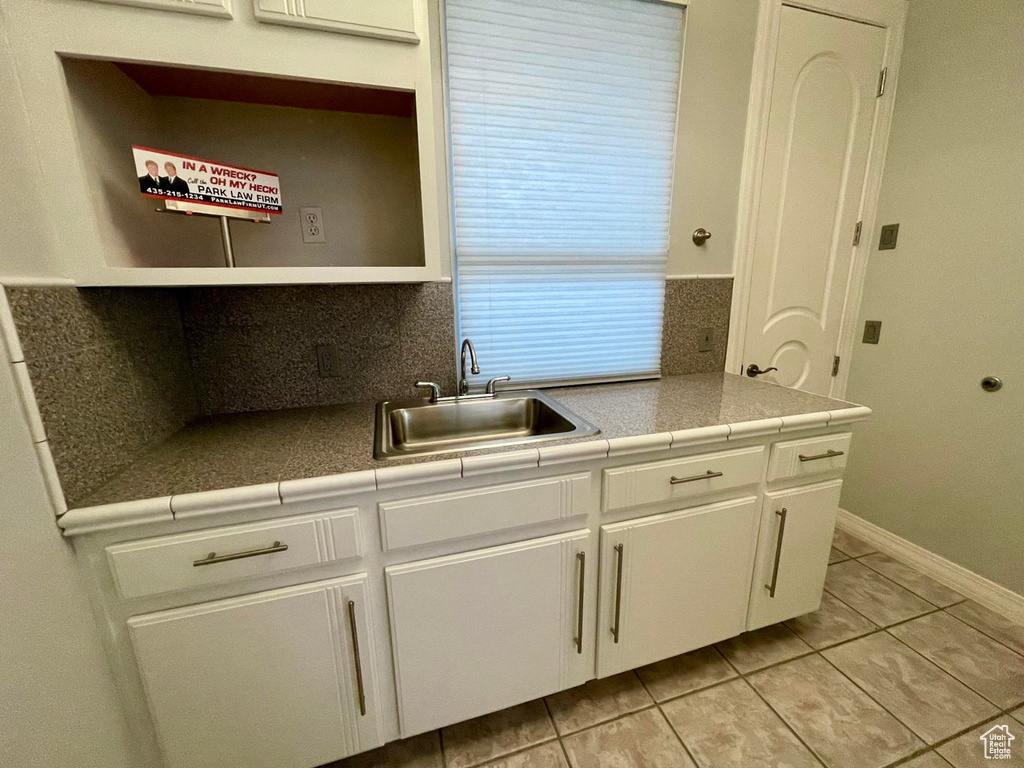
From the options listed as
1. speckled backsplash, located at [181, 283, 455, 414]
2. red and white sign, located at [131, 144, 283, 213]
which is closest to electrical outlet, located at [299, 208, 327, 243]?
speckled backsplash, located at [181, 283, 455, 414]

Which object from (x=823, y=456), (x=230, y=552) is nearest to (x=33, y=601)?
(x=230, y=552)

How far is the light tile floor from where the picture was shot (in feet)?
3.85

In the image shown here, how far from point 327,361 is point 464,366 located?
47 cm

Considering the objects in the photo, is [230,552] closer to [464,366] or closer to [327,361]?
[327,361]

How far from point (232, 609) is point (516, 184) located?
1465 millimetres

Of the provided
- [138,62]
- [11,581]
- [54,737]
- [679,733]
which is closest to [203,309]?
[138,62]

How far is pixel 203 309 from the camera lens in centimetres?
128

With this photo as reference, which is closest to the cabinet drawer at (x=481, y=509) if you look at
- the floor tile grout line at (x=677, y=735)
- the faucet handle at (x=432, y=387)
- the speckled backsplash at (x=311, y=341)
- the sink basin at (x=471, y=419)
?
the sink basin at (x=471, y=419)

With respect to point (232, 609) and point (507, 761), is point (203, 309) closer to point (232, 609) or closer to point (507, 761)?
point (232, 609)

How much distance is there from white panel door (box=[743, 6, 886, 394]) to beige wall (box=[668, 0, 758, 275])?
0.50 ft

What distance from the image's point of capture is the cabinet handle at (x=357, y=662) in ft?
3.19

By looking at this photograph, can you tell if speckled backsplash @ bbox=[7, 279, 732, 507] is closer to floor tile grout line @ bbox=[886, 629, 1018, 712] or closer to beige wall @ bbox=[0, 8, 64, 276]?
beige wall @ bbox=[0, 8, 64, 276]

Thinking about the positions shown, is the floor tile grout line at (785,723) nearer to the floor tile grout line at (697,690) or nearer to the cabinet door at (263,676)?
the floor tile grout line at (697,690)

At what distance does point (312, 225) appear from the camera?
137 cm
